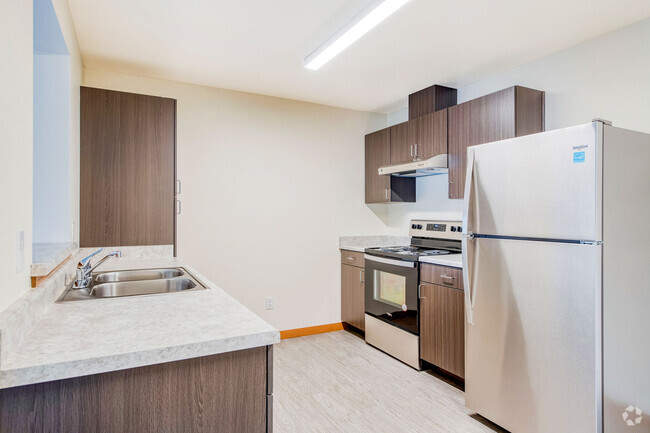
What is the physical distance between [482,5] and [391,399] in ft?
8.34

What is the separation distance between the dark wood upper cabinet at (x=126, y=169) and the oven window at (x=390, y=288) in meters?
1.85

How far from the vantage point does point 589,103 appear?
98.9 inches

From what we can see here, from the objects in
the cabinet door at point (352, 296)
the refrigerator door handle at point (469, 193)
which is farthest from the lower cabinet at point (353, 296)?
the refrigerator door handle at point (469, 193)

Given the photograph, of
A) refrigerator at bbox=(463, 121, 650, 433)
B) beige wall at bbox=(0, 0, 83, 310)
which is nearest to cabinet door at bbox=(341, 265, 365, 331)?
refrigerator at bbox=(463, 121, 650, 433)

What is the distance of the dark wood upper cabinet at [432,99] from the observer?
340 cm

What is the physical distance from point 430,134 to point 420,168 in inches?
13.7

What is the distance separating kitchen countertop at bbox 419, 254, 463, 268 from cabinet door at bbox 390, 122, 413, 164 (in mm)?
1059

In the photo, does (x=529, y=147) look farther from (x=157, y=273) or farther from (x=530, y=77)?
(x=157, y=273)

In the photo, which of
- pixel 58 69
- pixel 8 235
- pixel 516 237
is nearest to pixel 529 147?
pixel 516 237

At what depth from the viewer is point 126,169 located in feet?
8.86

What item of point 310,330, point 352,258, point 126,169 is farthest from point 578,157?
point 310,330

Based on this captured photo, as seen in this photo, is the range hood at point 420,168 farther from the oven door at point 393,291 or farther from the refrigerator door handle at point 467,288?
the refrigerator door handle at point 467,288

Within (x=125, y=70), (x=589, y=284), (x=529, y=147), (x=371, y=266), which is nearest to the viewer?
(x=589, y=284)

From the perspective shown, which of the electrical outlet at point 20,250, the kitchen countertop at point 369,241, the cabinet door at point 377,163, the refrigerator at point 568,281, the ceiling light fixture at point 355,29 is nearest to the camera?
the electrical outlet at point 20,250
